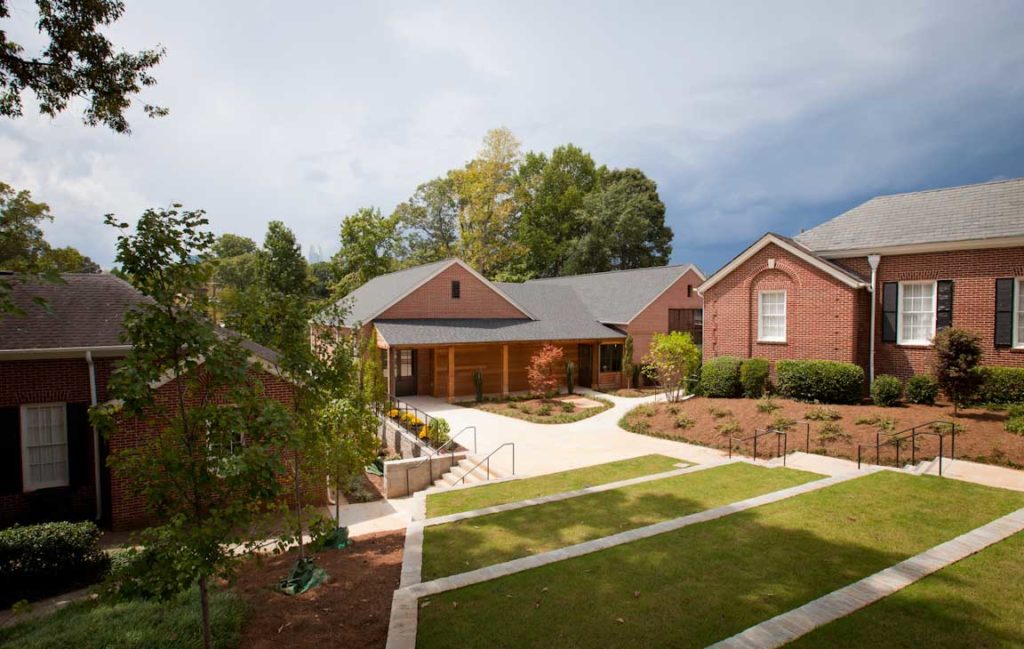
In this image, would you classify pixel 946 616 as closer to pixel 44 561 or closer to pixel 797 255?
pixel 44 561

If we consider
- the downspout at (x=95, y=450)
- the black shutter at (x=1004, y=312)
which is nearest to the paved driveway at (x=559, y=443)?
the downspout at (x=95, y=450)

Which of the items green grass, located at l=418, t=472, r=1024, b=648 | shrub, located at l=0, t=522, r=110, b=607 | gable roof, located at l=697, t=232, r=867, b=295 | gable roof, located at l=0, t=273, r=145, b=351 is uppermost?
gable roof, located at l=697, t=232, r=867, b=295

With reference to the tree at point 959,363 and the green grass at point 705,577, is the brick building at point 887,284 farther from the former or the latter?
the green grass at point 705,577

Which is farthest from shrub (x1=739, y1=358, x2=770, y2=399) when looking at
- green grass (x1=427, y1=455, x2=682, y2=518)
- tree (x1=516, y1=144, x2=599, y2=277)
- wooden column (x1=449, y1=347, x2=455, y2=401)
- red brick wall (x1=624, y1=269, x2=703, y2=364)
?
tree (x1=516, y1=144, x2=599, y2=277)

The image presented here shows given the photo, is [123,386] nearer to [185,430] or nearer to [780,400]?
[185,430]

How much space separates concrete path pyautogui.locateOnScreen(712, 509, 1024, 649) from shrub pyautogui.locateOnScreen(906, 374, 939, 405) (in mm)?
9173

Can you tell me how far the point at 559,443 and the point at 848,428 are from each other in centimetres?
777

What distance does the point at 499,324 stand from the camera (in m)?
27.1

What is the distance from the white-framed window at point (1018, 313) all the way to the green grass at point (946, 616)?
1224 cm

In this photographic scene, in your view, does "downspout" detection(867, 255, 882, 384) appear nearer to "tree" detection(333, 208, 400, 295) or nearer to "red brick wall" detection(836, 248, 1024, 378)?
"red brick wall" detection(836, 248, 1024, 378)

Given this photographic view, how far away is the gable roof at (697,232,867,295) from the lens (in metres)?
18.1

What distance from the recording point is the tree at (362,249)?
48375mm

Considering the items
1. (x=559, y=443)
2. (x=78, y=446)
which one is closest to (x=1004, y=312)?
(x=559, y=443)

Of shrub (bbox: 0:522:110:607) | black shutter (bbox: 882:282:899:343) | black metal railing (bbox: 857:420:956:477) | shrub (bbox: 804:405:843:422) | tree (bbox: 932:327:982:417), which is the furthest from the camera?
black shutter (bbox: 882:282:899:343)
